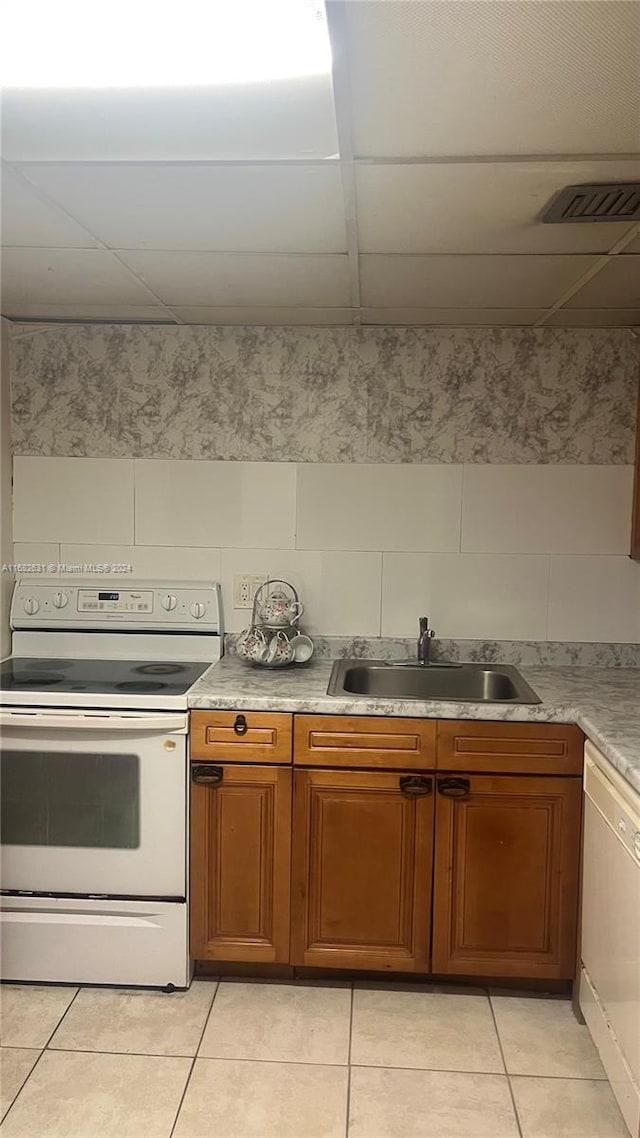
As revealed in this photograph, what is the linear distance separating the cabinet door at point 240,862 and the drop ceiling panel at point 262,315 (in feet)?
4.74

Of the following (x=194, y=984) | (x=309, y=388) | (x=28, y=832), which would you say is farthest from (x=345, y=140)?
(x=194, y=984)

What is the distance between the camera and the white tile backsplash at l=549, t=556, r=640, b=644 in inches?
114

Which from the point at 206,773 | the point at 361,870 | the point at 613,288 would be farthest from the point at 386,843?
the point at 613,288

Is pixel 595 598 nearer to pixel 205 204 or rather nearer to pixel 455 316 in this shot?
pixel 455 316

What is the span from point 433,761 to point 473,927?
501 millimetres

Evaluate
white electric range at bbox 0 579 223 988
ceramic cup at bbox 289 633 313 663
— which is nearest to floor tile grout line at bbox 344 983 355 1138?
white electric range at bbox 0 579 223 988

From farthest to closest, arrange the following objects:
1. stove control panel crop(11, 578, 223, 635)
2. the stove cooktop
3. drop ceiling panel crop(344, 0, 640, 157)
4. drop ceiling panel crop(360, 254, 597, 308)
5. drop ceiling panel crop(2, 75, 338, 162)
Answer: stove control panel crop(11, 578, 223, 635) → the stove cooktop → drop ceiling panel crop(360, 254, 597, 308) → drop ceiling panel crop(2, 75, 338, 162) → drop ceiling panel crop(344, 0, 640, 157)

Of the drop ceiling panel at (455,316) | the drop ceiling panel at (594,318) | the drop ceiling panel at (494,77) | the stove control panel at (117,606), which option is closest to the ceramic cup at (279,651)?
the stove control panel at (117,606)

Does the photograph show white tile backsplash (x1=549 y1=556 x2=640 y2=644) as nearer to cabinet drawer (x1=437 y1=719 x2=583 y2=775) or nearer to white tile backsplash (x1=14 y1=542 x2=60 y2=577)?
cabinet drawer (x1=437 y1=719 x2=583 y2=775)

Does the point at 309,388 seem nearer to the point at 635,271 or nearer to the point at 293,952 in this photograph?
the point at 635,271

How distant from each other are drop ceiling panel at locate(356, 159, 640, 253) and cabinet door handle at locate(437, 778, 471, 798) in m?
1.43

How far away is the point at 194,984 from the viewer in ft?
8.22

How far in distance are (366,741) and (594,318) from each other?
5.09 feet

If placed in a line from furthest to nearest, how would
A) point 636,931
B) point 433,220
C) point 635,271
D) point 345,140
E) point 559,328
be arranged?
point 559,328, point 635,271, point 433,220, point 636,931, point 345,140
